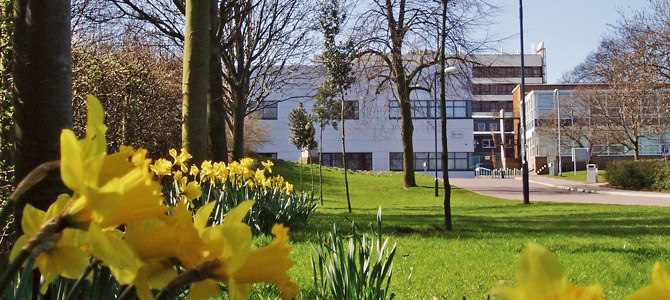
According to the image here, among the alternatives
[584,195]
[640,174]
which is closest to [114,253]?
[584,195]

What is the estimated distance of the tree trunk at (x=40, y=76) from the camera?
226cm

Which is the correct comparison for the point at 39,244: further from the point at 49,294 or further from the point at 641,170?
the point at 641,170

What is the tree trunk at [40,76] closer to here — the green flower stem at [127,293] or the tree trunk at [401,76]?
the green flower stem at [127,293]

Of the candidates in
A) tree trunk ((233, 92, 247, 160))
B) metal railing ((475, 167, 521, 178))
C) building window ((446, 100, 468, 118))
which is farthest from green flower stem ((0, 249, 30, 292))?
metal railing ((475, 167, 521, 178))

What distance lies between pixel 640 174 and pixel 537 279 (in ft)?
93.8

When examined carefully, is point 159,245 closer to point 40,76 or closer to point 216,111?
point 40,76

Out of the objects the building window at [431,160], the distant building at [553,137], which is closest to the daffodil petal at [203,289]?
the building window at [431,160]

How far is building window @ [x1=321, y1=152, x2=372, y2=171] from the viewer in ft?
158

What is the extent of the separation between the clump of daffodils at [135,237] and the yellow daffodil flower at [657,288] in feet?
0.95

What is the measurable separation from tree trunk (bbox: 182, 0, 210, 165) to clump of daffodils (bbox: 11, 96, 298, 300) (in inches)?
279

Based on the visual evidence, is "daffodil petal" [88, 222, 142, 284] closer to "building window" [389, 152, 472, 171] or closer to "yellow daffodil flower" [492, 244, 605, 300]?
"yellow daffodil flower" [492, 244, 605, 300]

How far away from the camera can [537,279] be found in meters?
0.31

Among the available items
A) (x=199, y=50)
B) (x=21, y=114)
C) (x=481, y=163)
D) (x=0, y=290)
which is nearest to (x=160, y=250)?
(x=0, y=290)

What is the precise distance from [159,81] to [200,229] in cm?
1401
